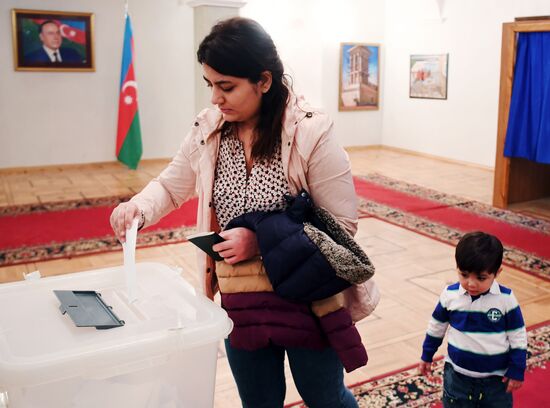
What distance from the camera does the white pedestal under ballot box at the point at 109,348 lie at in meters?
1.09

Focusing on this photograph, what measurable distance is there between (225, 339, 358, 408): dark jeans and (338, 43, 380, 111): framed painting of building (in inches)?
350

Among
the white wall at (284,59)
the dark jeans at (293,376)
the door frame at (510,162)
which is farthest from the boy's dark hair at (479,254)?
the white wall at (284,59)

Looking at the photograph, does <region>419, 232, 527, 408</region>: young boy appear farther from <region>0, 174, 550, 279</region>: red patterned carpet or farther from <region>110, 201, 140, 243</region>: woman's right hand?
<region>0, 174, 550, 279</region>: red patterned carpet

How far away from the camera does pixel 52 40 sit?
8.20 metres

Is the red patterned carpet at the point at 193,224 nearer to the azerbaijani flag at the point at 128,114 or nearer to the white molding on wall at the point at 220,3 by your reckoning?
the azerbaijani flag at the point at 128,114

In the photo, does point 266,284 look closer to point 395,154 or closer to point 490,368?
point 490,368

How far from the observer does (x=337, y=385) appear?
1.67 metres

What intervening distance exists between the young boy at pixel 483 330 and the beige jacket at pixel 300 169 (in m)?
0.44

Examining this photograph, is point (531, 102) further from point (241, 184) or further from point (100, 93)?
point (100, 93)

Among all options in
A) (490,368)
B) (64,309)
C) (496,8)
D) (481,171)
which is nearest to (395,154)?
(481,171)

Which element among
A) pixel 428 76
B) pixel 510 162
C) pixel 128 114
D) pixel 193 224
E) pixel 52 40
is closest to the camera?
pixel 193 224

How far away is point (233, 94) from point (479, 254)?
0.88m

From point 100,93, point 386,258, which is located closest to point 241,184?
point 386,258

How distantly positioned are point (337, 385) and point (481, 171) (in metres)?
7.36
